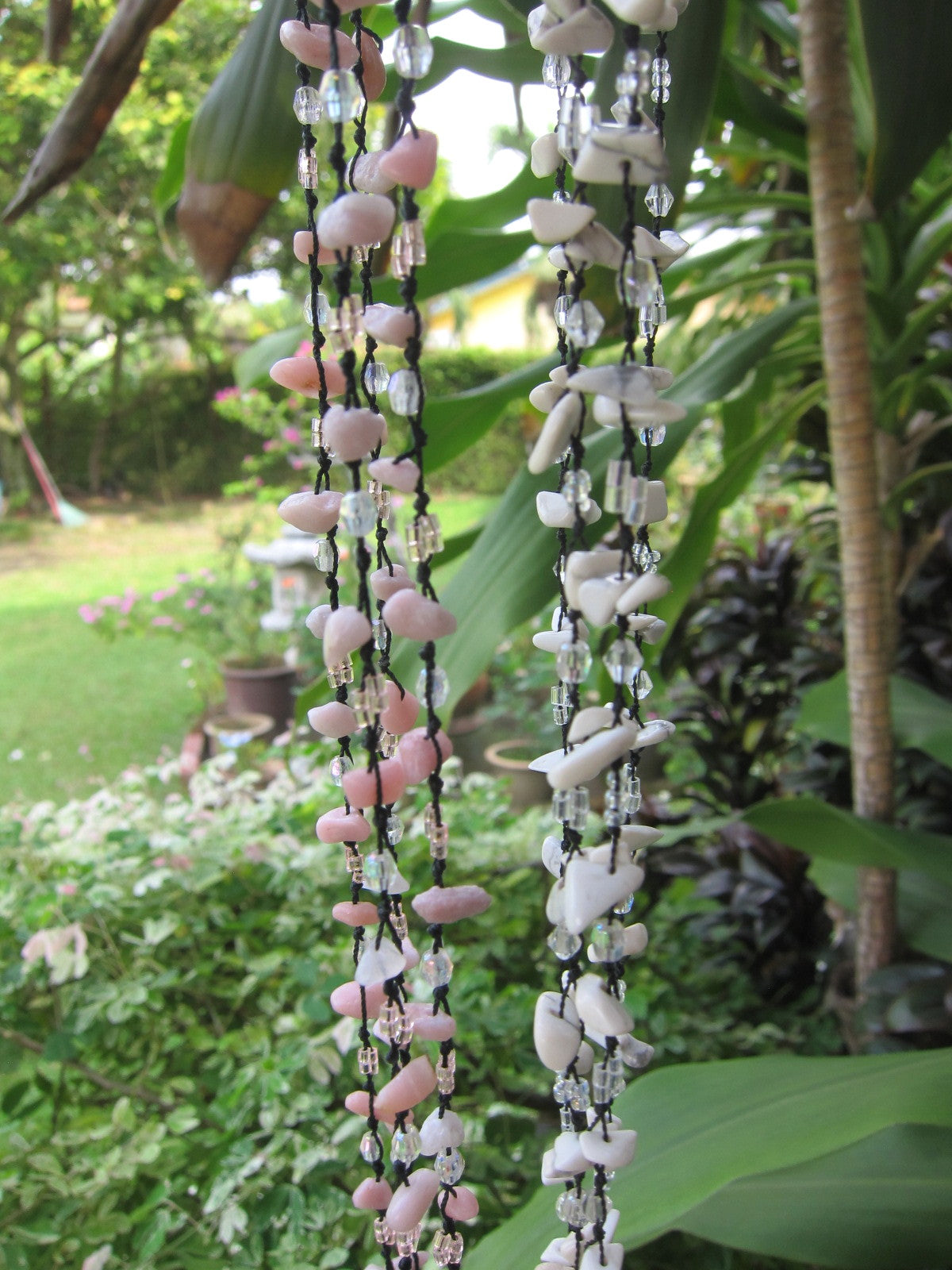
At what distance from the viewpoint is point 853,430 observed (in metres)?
0.58

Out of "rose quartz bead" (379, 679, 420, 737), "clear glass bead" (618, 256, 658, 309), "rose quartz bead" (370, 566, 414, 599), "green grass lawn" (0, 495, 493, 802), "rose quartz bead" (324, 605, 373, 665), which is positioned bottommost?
"green grass lawn" (0, 495, 493, 802)

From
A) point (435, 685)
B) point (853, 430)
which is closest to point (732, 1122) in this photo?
point (435, 685)

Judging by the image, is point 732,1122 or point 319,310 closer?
point 319,310

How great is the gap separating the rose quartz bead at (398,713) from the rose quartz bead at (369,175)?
0.34 ft

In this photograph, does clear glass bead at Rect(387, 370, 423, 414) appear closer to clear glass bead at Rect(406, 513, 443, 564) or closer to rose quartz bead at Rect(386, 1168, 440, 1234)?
clear glass bead at Rect(406, 513, 443, 564)

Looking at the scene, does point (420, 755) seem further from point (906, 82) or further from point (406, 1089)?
point (906, 82)

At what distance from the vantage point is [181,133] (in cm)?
→ 67

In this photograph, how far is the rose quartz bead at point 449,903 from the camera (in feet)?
0.65

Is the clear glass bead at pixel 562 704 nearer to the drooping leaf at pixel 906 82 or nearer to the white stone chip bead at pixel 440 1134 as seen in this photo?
the white stone chip bead at pixel 440 1134

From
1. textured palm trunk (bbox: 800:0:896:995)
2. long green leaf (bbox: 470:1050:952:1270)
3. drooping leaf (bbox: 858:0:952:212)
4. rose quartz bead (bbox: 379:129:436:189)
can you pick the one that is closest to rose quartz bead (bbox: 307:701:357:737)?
rose quartz bead (bbox: 379:129:436:189)

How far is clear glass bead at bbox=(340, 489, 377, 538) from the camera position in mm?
159

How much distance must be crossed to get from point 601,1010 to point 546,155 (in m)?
0.18

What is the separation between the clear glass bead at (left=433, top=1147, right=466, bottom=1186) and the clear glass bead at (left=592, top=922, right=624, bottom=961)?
2.8 inches

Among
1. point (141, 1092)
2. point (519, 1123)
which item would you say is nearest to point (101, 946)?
point (141, 1092)
